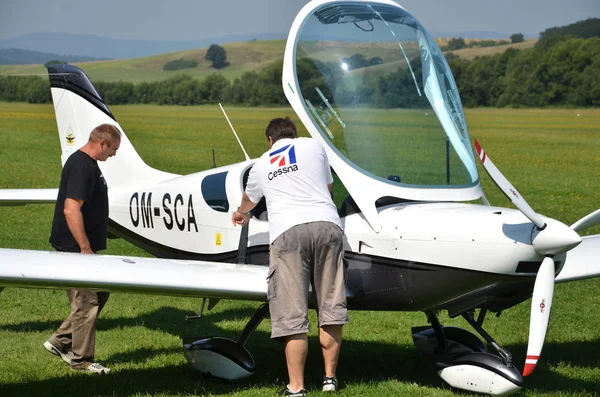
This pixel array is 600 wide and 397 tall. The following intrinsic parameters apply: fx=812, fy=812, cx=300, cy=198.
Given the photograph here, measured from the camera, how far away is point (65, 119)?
829 centimetres

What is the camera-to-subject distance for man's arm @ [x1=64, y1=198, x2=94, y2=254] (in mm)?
5867

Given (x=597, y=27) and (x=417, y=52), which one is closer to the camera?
(x=417, y=52)

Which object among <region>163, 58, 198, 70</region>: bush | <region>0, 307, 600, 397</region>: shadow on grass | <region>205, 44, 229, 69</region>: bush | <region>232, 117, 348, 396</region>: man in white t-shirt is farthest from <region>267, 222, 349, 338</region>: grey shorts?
<region>205, 44, 229, 69</region>: bush

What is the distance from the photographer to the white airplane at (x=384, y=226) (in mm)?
5156

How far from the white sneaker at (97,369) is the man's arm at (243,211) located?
152cm

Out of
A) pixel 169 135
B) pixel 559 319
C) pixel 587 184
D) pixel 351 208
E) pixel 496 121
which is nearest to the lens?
pixel 351 208

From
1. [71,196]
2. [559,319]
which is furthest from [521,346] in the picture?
[71,196]

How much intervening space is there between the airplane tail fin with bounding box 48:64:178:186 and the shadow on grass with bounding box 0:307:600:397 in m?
1.53

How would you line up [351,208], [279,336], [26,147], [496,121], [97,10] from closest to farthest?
[279,336], [351,208], [26,147], [496,121], [97,10]

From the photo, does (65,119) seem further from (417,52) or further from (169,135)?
(169,135)

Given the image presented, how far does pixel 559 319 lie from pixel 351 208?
3.53 metres

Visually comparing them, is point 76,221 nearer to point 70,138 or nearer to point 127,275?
point 127,275

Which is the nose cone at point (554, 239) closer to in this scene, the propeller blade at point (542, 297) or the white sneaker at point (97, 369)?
the propeller blade at point (542, 297)

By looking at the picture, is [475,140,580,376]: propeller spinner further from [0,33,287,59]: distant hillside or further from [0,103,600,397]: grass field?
[0,33,287,59]: distant hillside
